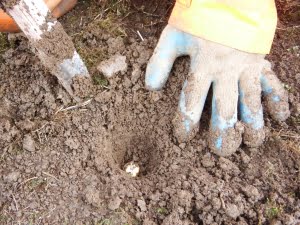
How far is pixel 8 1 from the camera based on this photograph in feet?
4.52

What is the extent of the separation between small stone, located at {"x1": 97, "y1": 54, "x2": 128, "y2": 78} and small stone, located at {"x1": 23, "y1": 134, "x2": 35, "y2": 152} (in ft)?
1.17

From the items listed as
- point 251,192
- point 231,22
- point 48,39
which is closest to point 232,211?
point 251,192

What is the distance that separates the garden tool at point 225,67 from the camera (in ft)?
5.16

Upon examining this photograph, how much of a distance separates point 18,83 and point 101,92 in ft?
1.10

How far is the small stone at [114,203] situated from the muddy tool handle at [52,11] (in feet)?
2.82

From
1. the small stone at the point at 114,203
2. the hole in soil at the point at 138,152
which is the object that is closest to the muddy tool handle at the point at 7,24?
the hole in soil at the point at 138,152

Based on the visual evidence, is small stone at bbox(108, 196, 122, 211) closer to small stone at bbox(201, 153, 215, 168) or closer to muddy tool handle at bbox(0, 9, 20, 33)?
small stone at bbox(201, 153, 215, 168)

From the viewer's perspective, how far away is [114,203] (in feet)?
4.81

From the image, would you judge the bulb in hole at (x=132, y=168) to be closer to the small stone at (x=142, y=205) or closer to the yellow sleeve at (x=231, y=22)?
the small stone at (x=142, y=205)

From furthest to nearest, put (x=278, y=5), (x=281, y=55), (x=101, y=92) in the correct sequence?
(x=278, y=5) < (x=281, y=55) < (x=101, y=92)

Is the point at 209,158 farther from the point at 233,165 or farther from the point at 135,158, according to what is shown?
the point at 135,158

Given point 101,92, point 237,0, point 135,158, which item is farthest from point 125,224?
point 237,0

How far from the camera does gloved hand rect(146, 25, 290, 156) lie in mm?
1568

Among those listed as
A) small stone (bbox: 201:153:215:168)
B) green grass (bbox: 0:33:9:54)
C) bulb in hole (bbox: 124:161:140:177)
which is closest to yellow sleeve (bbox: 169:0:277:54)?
small stone (bbox: 201:153:215:168)
